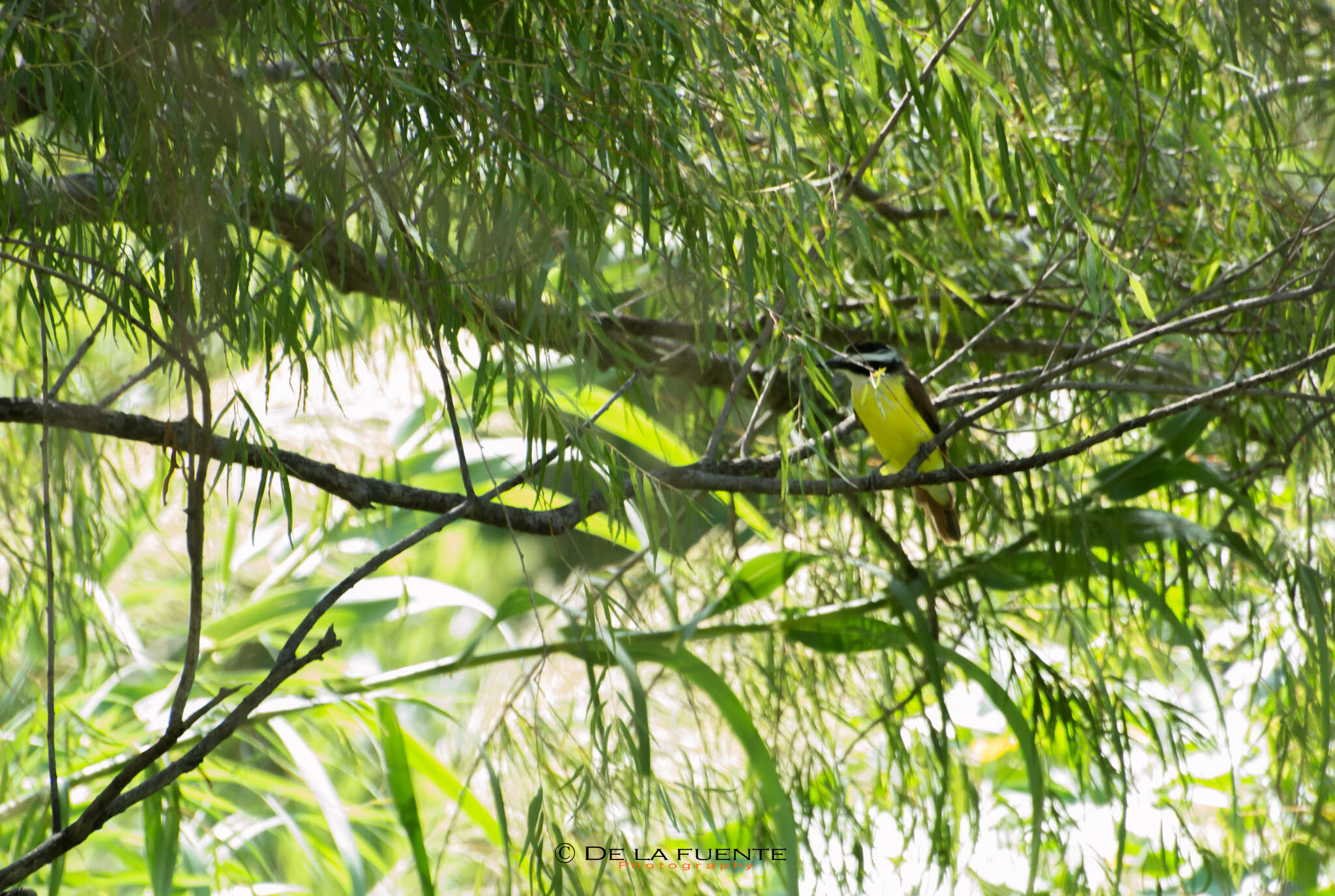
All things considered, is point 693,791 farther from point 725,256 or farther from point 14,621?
point 14,621

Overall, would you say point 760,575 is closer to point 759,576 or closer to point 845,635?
point 759,576

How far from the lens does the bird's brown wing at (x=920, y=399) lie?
53.8 inches

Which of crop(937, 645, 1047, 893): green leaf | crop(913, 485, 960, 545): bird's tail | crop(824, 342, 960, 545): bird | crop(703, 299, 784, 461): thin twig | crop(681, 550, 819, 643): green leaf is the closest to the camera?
crop(703, 299, 784, 461): thin twig

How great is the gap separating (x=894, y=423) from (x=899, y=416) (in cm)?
3

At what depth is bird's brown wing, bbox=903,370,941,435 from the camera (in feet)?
4.48

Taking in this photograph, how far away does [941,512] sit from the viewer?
1.57 metres

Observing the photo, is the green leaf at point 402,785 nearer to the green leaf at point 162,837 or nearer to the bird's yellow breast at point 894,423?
the green leaf at point 162,837

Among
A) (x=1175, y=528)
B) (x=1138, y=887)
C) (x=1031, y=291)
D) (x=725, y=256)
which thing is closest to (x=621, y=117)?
(x=725, y=256)

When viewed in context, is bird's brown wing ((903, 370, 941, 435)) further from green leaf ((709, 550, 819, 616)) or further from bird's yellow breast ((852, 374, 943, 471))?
green leaf ((709, 550, 819, 616))

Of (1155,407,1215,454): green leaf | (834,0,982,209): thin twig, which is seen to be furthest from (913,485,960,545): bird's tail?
(834,0,982,209): thin twig

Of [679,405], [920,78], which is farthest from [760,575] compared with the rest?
[920,78]

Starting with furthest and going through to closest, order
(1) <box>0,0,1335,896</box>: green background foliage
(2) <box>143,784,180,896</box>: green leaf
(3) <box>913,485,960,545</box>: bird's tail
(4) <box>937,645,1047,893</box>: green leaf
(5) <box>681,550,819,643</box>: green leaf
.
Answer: (3) <box>913,485,960,545</box>: bird's tail
(5) <box>681,550,819,643</box>: green leaf
(4) <box>937,645,1047,893</box>: green leaf
(2) <box>143,784,180,896</box>: green leaf
(1) <box>0,0,1335,896</box>: green background foliage

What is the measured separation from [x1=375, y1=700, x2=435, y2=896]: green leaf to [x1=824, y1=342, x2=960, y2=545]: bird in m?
0.65

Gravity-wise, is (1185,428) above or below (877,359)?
below
